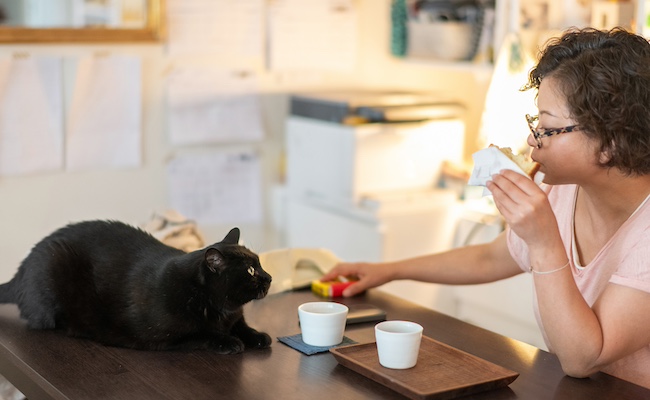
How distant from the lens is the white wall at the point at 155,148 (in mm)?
2980

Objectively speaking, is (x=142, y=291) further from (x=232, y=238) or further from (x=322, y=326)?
(x=322, y=326)

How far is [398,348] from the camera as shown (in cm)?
136

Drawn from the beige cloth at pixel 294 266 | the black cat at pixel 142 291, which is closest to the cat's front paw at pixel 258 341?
the black cat at pixel 142 291

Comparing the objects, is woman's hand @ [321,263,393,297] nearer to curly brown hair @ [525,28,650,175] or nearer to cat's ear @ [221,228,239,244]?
cat's ear @ [221,228,239,244]

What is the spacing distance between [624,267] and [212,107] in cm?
212

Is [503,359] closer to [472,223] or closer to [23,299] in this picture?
[23,299]

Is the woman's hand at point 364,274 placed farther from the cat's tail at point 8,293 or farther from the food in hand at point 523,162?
the cat's tail at point 8,293

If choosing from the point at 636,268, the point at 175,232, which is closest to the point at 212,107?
the point at 175,232

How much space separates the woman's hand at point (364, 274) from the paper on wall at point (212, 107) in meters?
1.52

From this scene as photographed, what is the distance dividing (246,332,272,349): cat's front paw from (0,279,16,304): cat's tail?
491 mm

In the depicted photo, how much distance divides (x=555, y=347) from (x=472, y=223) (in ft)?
5.36

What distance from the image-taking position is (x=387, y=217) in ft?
10.1

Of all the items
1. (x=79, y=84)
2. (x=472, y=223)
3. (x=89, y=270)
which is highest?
(x=79, y=84)

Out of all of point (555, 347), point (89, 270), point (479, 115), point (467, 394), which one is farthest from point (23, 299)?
point (479, 115)
